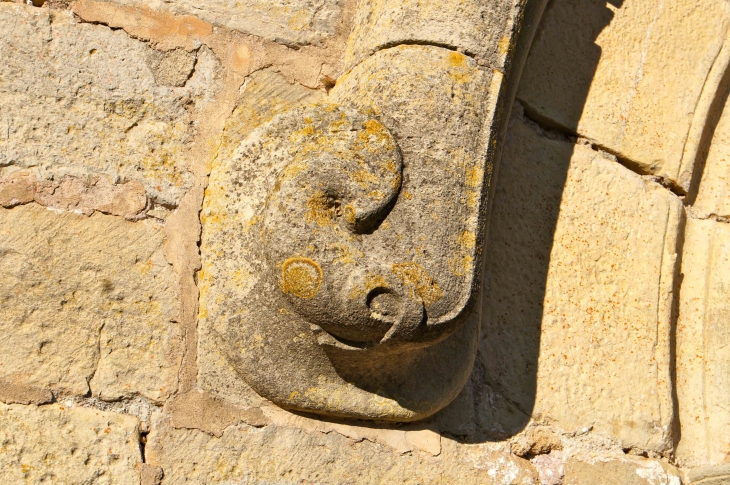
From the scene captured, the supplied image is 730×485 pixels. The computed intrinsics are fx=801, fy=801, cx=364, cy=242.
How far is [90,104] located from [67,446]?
1.87ft

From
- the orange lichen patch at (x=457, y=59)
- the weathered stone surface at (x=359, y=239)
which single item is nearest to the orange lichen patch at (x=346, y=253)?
the weathered stone surface at (x=359, y=239)

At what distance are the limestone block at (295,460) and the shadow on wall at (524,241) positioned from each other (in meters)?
0.07

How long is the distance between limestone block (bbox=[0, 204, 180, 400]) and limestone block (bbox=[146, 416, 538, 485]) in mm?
101

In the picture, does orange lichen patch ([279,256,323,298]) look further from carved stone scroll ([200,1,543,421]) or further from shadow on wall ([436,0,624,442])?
shadow on wall ([436,0,624,442])

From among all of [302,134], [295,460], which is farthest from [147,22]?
[295,460]

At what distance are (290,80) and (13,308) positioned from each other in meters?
0.63

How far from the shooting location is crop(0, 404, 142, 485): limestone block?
1.22 m

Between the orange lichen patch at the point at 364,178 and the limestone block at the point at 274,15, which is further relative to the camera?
the limestone block at the point at 274,15

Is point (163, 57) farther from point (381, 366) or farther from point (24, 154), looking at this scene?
point (381, 366)

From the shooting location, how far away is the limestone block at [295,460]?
1.29 metres

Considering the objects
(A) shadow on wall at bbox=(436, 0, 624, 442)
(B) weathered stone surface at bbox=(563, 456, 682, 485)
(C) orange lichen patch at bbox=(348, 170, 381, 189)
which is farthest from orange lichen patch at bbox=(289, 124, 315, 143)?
(B) weathered stone surface at bbox=(563, 456, 682, 485)

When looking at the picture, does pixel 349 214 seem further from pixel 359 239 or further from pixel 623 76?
pixel 623 76

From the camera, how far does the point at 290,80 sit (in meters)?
1.50

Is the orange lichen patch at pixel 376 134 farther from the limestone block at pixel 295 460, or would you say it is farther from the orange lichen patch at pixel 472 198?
the limestone block at pixel 295 460
